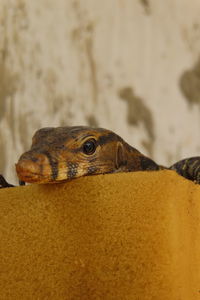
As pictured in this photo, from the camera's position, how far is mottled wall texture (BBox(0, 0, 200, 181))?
2789 mm

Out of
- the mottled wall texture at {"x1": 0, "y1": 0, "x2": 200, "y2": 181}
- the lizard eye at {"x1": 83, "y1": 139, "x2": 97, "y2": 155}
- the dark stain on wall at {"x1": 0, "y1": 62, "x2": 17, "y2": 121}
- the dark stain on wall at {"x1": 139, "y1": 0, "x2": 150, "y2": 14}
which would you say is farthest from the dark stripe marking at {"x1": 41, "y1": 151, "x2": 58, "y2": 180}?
the dark stain on wall at {"x1": 139, "y1": 0, "x2": 150, "y2": 14}

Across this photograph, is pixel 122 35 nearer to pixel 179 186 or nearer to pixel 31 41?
pixel 31 41

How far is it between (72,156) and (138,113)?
4.29ft

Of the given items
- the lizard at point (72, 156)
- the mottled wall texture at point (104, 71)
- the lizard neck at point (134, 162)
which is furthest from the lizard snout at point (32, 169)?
the mottled wall texture at point (104, 71)

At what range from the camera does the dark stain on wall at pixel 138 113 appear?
2.79 m

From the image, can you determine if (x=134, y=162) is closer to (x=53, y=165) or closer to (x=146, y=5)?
(x=53, y=165)

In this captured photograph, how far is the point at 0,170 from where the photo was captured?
278 centimetres

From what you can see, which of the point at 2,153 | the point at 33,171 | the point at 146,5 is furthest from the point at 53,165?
the point at 146,5

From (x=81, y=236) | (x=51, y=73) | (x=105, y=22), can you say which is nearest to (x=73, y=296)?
(x=81, y=236)

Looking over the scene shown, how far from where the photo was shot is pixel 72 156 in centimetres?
156

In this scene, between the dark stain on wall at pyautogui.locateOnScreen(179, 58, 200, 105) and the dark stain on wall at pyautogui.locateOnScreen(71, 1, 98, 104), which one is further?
the dark stain on wall at pyautogui.locateOnScreen(71, 1, 98, 104)

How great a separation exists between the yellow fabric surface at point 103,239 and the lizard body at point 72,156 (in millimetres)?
58

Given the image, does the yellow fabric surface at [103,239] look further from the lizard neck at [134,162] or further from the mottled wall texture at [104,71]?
the mottled wall texture at [104,71]

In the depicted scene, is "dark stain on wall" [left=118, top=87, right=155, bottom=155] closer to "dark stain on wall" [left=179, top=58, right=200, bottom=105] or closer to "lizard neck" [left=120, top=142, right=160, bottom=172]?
"dark stain on wall" [left=179, top=58, right=200, bottom=105]
